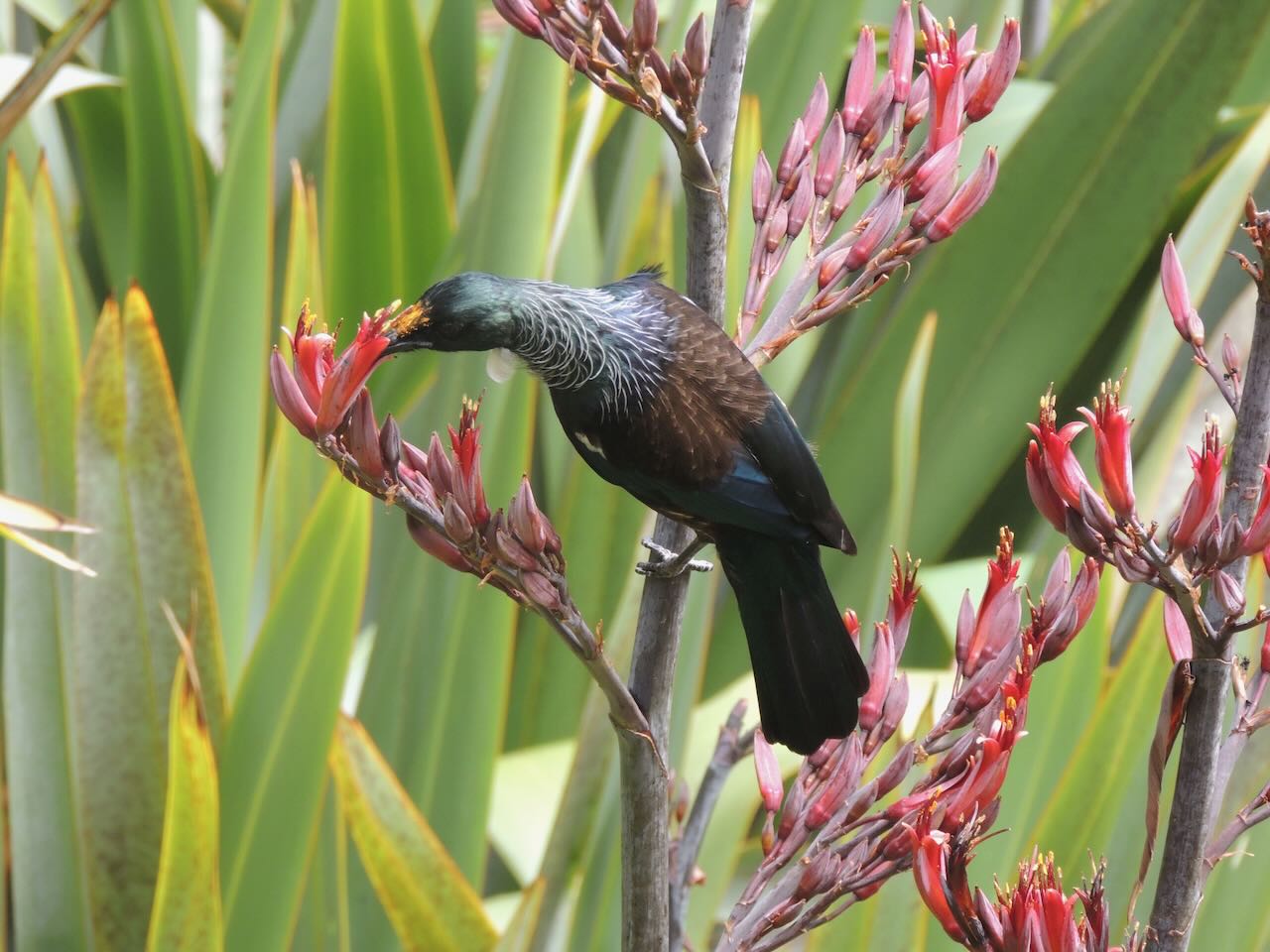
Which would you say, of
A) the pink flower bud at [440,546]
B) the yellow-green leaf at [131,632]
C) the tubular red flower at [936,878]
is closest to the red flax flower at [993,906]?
the tubular red flower at [936,878]

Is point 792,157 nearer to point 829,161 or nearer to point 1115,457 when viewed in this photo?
point 829,161

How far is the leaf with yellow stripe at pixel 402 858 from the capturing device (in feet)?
3.35

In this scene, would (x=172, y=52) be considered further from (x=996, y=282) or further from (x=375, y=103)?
(x=996, y=282)

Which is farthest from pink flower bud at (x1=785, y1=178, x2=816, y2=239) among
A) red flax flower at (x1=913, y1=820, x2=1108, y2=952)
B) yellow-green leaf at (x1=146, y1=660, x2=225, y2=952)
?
yellow-green leaf at (x1=146, y1=660, x2=225, y2=952)

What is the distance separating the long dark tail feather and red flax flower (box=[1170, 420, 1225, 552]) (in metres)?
0.22

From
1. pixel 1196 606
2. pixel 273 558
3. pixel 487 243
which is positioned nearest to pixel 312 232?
pixel 487 243

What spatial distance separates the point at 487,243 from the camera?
54.7 inches

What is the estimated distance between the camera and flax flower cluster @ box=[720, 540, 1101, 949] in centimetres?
62

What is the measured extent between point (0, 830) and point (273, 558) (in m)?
0.33

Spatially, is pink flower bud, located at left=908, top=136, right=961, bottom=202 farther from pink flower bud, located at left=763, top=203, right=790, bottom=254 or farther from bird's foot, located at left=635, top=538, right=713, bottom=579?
bird's foot, located at left=635, top=538, right=713, bottom=579

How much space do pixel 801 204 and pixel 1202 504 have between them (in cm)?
30

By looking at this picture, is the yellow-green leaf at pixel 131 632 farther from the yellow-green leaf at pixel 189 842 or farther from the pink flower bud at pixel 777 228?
the pink flower bud at pixel 777 228

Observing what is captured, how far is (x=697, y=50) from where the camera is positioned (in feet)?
2.07

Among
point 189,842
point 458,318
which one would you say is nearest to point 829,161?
point 458,318
